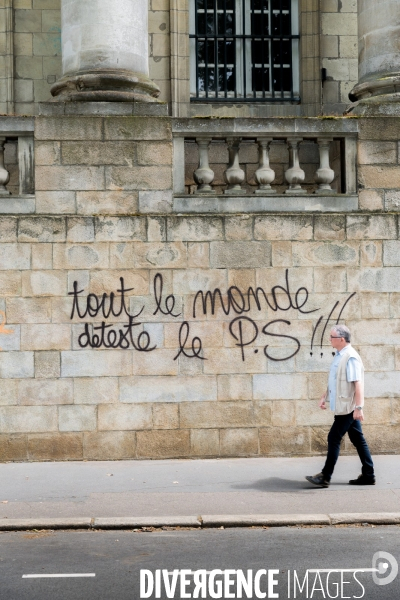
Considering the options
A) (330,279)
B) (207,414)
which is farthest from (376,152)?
(207,414)

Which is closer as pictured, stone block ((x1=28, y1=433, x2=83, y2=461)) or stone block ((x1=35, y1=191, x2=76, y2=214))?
stone block ((x1=28, y1=433, x2=83, y2=461))

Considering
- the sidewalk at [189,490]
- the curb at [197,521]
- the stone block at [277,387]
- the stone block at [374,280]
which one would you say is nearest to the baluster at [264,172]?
the stone block at [374,280]

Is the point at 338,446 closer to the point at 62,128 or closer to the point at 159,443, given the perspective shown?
the point at 159,443

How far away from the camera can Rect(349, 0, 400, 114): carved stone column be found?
11445mm

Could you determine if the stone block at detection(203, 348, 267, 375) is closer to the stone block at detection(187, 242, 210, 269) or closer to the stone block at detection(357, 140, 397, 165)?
the stone block at detection(187, 242, 210, 269)

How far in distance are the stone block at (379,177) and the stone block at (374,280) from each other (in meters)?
1.00

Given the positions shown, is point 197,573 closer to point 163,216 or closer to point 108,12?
point 163,216

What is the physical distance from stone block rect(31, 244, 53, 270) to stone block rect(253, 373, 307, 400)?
2.71 metres

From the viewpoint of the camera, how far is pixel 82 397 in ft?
34.8

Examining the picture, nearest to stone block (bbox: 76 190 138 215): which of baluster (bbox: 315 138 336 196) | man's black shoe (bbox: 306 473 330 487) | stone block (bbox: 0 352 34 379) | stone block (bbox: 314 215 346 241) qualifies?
stone block (bbox: 0 352 34 379)

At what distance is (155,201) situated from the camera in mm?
10797

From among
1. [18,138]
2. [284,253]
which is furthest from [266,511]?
[18,138]

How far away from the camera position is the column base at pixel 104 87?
36.1 feet

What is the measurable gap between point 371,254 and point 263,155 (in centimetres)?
174
